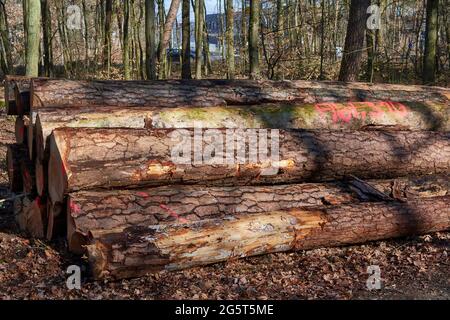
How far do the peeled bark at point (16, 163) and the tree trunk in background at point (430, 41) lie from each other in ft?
40.5

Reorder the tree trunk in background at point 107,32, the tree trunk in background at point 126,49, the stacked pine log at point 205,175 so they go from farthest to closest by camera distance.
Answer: the tree trunk in background at point 107,32
the tree trunk in background at point 126,49
the stacked pine log at point 205,175

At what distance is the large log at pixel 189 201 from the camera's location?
436 centimetres

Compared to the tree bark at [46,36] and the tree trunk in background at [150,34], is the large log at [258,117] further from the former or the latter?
the tree bark at [46,36]

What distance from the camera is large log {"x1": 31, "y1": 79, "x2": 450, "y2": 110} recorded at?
569 cm

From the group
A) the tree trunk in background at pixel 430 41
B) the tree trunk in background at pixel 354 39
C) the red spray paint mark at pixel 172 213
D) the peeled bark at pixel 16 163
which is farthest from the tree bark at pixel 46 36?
the red spray paint mark at pixel 172 213

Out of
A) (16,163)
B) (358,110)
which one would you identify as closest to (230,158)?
(358,110)

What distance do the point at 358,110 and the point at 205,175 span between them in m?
2.82

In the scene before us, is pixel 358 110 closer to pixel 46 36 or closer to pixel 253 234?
pixel 253 234

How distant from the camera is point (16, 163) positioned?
6168mm

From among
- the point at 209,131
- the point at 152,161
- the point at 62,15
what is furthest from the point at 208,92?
the point at 62,15

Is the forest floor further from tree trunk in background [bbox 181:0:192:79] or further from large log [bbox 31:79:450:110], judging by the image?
tree trunk in background [bbox 181:0:192:79]

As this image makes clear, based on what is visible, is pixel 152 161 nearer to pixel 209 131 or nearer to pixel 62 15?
pixel 209 131

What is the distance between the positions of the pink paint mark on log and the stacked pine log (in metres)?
0.02
